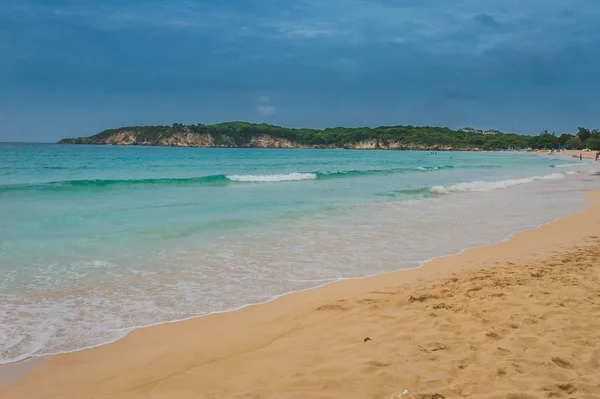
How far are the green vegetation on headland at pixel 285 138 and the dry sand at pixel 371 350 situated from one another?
6616 inches

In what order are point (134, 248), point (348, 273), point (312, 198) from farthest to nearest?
1. point (312, 198)
2. point (134, 248)
3. point (348, 273)

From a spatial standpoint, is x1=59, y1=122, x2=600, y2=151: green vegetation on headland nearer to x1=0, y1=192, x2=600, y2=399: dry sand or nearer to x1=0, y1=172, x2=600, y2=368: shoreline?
x1=0, y1=172, x2=600, y2=368: shoreline

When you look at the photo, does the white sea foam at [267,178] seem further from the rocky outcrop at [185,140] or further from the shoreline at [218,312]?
the rocky outcrop at [185,140]

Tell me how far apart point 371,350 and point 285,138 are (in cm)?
18714

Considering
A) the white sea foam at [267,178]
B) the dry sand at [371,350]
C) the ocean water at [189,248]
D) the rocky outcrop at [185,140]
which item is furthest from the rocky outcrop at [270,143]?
the dry sand at [371,350]

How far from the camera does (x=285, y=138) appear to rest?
18912 centimetres

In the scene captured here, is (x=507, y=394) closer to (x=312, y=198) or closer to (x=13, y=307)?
(x=13, y=307)

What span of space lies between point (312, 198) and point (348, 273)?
1132cm

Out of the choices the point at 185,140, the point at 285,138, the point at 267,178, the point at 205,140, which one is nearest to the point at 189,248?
the point at 267,178

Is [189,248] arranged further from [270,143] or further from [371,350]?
[270,143]

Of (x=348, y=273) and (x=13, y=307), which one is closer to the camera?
(x=13, y=307)

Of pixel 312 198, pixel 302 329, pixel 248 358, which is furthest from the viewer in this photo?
pixel 312 198

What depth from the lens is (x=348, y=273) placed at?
23.8 feet

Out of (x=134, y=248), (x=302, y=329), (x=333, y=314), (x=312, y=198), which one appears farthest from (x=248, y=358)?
(x=312, y=198)
